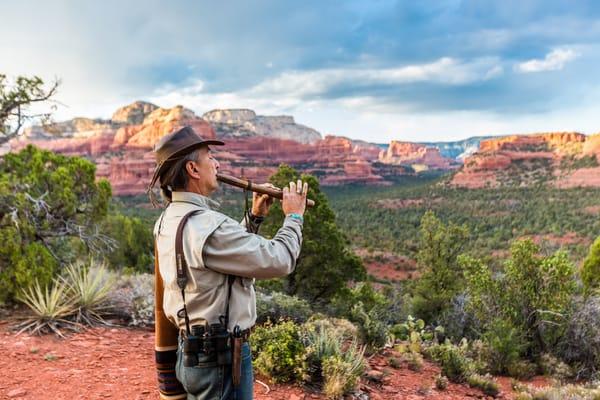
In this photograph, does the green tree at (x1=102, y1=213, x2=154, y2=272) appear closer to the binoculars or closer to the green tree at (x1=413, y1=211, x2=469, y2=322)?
the green tree at (x1=413, y1=211, x2=469, y2=322)

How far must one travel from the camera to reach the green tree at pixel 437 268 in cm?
1475

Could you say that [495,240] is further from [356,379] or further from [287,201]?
[287,201]

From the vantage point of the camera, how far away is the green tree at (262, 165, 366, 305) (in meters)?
11.3

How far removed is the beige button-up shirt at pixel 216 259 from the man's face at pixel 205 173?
61mm

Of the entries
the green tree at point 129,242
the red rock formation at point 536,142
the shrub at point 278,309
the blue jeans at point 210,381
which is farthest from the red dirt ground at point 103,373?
the red rock formation at point 536,142

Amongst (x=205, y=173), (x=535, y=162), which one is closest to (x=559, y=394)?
(x=205, y=173)

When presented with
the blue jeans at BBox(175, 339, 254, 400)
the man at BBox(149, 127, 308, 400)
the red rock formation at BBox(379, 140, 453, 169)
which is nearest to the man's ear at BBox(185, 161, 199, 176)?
the man at BBox(149, 127, 308, 400)

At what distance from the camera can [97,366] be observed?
4.71 metres

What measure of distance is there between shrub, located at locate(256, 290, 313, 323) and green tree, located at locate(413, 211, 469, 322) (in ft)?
29.3

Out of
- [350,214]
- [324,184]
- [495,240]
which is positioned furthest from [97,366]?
[324,184]

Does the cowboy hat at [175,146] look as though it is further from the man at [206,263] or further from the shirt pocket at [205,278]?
the shirt pocket at [205,278]

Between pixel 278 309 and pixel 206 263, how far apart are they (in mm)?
4712

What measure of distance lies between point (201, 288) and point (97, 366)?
3.48m

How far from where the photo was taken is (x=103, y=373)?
4.55m
